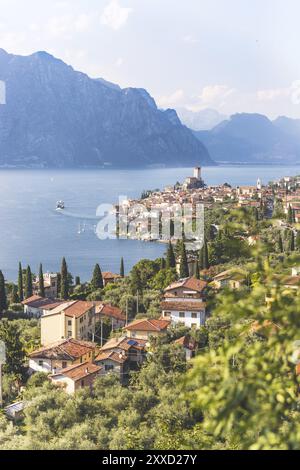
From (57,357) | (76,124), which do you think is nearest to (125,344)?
(57,357)

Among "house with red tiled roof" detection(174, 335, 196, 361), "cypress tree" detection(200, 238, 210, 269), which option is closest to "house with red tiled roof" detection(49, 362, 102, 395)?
"house with red tiled roof" detection(174, 335, 196, 361)

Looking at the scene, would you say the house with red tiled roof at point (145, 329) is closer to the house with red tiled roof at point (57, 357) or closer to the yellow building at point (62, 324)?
the house with red tiled roof at point (57, 357)

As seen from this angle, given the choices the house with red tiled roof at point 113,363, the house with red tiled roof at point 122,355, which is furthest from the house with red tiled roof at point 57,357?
the house with red tiled roof at point 113,363

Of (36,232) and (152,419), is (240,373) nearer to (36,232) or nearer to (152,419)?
(152,419)

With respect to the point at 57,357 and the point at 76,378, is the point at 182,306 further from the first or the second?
the point at 76,378
